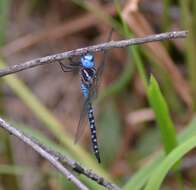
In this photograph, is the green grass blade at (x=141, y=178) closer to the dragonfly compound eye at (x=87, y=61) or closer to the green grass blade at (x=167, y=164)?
the green grass blade at (x=167, y=164)

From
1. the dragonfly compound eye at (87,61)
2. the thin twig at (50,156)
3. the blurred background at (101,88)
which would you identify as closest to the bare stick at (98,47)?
the thin twig at (50,156)

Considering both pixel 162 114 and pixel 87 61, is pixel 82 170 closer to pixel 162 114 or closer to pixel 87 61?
pixel 162 114

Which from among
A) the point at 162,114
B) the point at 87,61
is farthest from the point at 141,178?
the point at 87,61

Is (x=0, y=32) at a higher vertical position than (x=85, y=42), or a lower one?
higher

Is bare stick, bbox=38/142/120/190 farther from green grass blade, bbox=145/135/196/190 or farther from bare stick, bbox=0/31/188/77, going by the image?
green grass blade, bbox=145/135/196/190

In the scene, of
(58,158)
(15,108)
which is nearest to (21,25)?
(15,108)

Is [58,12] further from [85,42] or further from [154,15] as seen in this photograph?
[154,15]

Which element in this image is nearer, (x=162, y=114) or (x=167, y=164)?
(x=167, y=164)
